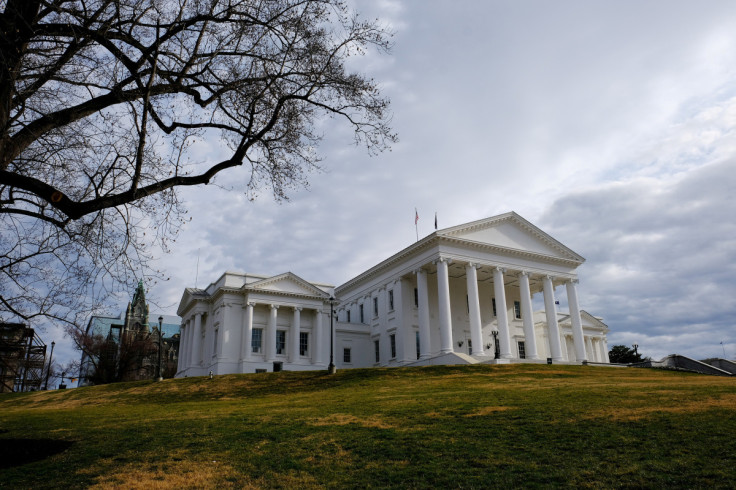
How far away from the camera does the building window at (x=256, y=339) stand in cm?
5225

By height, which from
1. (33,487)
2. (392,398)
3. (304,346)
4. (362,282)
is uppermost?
(362,282)

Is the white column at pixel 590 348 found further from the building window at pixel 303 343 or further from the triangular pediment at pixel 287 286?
the building window at pixel 303 343

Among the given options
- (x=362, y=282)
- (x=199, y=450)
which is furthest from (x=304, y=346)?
(x=199, y=450)

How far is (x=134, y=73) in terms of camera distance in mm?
10500

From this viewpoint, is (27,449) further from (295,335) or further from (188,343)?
(188,343)

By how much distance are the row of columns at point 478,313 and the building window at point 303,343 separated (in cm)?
1300

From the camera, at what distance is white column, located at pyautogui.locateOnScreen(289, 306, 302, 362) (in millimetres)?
52531

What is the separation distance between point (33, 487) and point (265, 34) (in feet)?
33.9

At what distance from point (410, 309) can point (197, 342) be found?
864 inches

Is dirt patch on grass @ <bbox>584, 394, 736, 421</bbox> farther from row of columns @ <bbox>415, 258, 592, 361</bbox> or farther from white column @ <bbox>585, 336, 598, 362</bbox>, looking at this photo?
white column @ <bbox>585, 336, 598, 362</bbox>

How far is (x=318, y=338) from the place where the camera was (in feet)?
178

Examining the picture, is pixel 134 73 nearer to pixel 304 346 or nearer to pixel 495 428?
pixel 495 428

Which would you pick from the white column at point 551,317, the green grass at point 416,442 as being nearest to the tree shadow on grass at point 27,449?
the green grass at point 416,442

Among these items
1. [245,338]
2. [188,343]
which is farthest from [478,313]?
[188,343]
